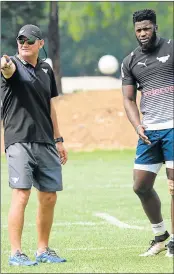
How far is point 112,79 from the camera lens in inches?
2975

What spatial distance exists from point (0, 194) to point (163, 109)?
9.15 meters

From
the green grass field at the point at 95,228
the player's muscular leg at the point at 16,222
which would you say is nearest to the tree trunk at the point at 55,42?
the green grass field at the point at 95,228

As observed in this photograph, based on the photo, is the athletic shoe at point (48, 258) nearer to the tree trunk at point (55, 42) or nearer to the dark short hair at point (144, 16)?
the dark short hair at point (144, 16)

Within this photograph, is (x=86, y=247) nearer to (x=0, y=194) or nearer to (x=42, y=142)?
(x=42, y=142)

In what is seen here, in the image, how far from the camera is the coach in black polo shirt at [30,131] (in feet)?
29.5

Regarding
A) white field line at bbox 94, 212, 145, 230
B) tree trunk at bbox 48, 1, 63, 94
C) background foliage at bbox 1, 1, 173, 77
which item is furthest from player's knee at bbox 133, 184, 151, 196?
background foliage at bbox 1, 1, 173, 77

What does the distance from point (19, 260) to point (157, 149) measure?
5.28 feet

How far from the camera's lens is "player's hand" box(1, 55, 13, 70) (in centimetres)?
871

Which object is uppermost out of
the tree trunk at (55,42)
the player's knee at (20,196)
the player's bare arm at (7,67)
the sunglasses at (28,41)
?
the sunglasses at (28,41)

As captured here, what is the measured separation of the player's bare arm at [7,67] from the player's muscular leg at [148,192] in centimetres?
148

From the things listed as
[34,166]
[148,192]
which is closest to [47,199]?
[34,166]

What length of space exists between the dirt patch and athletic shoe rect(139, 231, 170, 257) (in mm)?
22221

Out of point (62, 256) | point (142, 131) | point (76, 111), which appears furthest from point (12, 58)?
point (76, 111)

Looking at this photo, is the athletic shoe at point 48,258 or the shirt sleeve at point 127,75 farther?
the shirt sleeve at point 127,75
